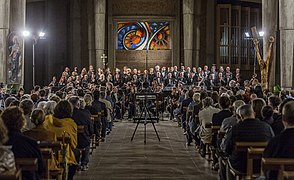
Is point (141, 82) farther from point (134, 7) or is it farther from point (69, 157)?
point (69, 157)

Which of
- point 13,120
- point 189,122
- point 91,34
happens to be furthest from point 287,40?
point 13,120

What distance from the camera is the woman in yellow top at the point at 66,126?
23.7ft

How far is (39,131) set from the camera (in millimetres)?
6191

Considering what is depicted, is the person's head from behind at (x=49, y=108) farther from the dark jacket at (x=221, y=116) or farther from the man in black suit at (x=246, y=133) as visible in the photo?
the man in black suit at (x=246, y=133)

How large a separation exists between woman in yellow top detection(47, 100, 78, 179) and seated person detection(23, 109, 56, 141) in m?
0.92

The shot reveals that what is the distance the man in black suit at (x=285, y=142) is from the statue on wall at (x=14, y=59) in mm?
13189

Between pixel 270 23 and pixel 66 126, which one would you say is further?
pixel 270 23

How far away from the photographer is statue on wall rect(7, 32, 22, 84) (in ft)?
55.2

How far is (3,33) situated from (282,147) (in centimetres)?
1318

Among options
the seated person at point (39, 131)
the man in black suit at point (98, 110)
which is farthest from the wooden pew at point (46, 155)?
the man in black suit at point (98, 110)

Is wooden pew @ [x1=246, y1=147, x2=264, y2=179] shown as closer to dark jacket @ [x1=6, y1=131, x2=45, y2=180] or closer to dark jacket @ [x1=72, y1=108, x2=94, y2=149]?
dark jacket @ [x1=6, y1=131, x2=45, y2=180]

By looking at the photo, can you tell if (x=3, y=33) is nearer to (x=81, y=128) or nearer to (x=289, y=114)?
(x=81, y=128)

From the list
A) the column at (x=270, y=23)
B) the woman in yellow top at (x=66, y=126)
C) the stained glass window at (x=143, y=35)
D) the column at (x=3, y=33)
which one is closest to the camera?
the woman in yellow top at (x=66, y=126)

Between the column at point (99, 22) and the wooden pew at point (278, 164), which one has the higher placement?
the column at point (99, 22)
